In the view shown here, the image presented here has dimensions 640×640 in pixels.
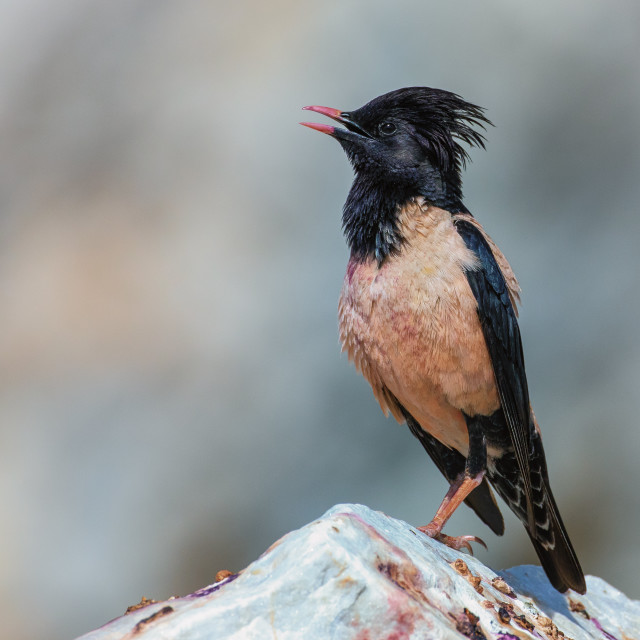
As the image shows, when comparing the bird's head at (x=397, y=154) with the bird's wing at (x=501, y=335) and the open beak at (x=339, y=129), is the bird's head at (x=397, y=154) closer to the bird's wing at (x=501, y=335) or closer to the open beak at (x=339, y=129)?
the open beak at (x=339, y=129)

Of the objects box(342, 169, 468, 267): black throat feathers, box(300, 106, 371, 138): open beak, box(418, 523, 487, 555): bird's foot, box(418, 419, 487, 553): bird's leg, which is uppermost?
box(300, 106, 371, 138): open beak

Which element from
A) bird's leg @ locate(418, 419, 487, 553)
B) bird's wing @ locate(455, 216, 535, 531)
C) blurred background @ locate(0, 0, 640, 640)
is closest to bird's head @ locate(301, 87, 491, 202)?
bird's wing @ locate(455, 216, 535, 531)

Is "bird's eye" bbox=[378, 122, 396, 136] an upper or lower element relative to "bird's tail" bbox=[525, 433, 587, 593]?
upper

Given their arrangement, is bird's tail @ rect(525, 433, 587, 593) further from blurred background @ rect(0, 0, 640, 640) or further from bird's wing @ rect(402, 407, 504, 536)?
blurred background @ rect(0, 0, 640, 640)

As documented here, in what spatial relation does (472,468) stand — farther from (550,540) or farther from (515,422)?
(550,540)

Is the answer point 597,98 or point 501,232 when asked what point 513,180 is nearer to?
point 501,232

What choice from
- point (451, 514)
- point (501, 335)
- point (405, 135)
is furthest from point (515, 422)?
point (405, 135)

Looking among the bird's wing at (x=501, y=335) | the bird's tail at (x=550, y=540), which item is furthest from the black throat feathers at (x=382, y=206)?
the bird's tail at (x=550, y=540)
